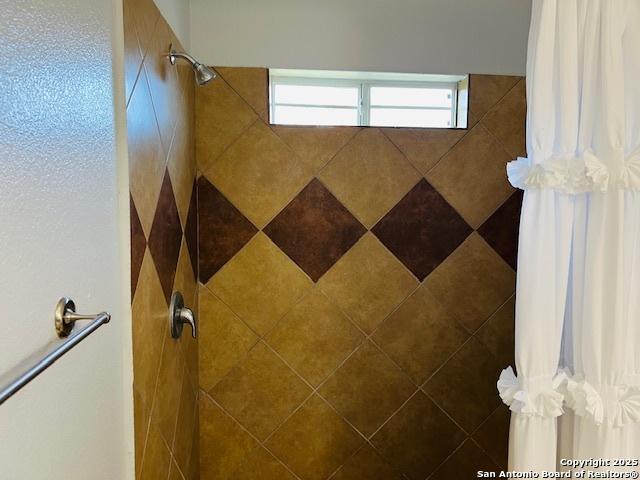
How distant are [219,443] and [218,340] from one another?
0.43 m

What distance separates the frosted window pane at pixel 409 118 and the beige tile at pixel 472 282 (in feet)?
1.63

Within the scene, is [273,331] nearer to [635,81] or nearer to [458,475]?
[458,475]

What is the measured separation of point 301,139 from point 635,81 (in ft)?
3.45

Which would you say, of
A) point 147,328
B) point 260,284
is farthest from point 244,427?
point 147,328

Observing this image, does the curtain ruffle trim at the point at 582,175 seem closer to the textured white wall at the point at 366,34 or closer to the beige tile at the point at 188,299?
the textured white wall at the point at 366,34

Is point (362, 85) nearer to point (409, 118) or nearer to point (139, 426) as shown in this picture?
point (409, 118)

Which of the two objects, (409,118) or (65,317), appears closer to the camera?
(65,317)

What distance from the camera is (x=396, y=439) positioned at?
1.91 meters

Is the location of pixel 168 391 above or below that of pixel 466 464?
above

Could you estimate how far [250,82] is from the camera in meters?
1.71

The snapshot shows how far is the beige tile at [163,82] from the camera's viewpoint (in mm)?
1156

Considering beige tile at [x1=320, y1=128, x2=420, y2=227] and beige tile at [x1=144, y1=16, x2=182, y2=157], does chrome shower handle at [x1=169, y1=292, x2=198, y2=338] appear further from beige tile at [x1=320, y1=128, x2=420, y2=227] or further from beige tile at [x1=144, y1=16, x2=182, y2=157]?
beige tile at [x1=320, y1=128, x2=420, y2=227]

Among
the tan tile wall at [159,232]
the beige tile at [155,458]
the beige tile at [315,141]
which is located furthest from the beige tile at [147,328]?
the beige tile at [315,141]

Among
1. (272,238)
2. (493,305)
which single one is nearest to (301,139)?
(272,238)
